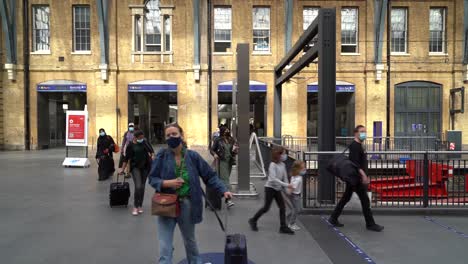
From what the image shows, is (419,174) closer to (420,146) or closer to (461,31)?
(420,146)

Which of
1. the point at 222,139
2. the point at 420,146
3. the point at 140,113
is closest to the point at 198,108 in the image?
the point at 140,113

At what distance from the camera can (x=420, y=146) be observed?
1861 cm

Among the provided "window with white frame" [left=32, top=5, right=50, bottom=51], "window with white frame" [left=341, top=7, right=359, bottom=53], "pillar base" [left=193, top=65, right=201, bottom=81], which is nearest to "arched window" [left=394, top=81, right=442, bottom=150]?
"window with white frame" [left=341, top=7, right=359, bottom=53]

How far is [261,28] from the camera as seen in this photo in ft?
76.4

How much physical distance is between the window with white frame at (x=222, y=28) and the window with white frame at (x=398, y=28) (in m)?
10.8

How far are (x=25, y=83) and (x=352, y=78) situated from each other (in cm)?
2086

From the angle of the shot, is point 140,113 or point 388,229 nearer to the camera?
point 388,229

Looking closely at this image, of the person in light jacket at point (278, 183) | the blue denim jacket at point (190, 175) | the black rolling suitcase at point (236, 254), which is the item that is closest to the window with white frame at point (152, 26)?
the person in light jacket at point (278, 183)

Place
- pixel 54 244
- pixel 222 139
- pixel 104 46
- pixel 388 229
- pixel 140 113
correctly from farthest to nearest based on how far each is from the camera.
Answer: pixel 140 113
pixel 104 46
pixel 222 139
pixel 388 229
pixel 54 244

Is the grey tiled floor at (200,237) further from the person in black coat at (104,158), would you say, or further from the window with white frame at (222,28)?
the window with white frame at (222,28)

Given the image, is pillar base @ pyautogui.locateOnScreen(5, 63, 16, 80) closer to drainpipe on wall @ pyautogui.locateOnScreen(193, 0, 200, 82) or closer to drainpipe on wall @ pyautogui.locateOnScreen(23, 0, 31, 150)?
drainpipe on wall @ pyautogui.locateOnScreen(23, 0, 31, 150)

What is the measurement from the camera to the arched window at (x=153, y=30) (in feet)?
75.4

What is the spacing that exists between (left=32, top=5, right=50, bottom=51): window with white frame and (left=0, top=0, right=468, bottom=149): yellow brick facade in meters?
0.52

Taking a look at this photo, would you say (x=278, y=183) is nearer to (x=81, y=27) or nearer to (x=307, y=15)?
(x=307, y=15)
